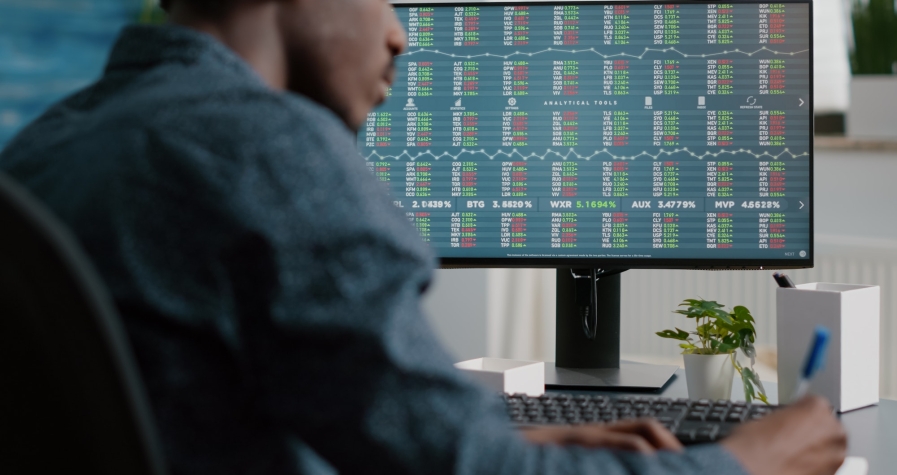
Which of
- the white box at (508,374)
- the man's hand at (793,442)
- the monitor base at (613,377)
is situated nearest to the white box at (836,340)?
the monitor base at (613,377)

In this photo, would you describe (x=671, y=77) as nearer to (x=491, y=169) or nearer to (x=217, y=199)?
(x=491, y=169)

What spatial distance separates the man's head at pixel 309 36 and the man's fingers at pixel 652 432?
0.95 ft

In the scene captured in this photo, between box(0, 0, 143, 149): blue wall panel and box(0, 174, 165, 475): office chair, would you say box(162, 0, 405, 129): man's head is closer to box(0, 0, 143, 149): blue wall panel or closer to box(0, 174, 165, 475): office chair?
box(0, 174, 165, 475): office chair

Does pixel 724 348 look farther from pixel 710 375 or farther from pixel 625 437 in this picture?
pixel 625 437

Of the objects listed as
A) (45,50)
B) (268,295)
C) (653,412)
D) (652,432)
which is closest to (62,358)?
(268,295)

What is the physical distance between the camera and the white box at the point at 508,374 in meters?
1.02

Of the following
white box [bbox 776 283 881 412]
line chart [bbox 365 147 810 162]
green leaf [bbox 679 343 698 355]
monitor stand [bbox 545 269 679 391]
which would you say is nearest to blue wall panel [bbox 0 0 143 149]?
line chart [bbox 365 147 810 162]

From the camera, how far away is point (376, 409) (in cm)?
42

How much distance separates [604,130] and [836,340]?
39cm

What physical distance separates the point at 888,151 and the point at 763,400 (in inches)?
75.5

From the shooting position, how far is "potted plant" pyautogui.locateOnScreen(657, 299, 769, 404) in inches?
43.9

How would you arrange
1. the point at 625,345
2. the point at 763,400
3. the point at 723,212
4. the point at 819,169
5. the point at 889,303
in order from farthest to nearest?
the point at 625,345 → the point at 819,169 → the point at 889,303 → the point at 723,212 → the point at 763,400

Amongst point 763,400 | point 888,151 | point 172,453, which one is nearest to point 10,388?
point 172,453

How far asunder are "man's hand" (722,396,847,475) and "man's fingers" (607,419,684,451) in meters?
0.04
